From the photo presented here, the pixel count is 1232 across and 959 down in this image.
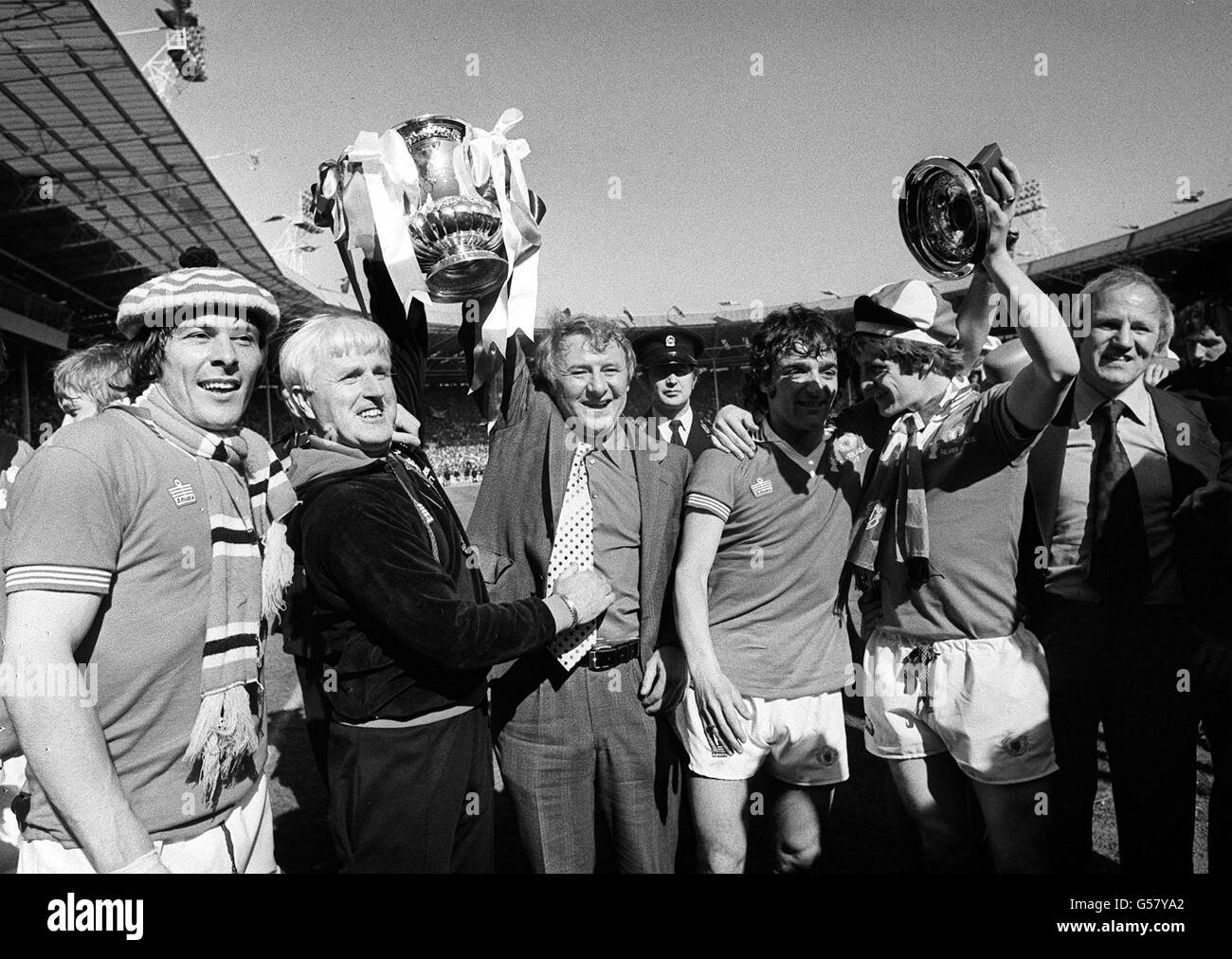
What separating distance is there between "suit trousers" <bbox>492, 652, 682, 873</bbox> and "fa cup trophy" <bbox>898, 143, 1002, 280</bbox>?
4.95 feet

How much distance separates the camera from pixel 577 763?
95.7 inches

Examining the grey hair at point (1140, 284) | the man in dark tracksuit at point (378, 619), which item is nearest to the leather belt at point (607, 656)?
the man in dark tracksuit at point (378, 619)

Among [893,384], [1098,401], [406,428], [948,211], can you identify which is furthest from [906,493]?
[406,428]

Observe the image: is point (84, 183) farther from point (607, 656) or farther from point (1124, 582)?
point (1124, 582)

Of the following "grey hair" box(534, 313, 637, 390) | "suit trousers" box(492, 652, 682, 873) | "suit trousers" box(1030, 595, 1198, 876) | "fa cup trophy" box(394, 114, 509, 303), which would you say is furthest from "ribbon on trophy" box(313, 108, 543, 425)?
"suit trousers" box(1030, 595, 1198, 876)

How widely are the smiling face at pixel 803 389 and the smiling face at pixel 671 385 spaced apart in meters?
1.85

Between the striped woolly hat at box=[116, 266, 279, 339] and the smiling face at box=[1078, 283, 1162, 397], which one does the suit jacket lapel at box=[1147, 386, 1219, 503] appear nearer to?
the smiling face at box=[1078, 283, 1162, 397]

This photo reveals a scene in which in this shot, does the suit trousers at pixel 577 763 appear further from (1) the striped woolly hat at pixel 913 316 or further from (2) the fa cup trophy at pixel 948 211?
(2) the fa cup trophy at pixel 948 211

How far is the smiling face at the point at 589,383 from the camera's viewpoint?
2652 millimetres

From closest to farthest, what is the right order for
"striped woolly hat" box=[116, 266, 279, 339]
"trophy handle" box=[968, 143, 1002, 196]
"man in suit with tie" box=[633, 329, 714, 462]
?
"striped woolly hat" box=[116, 266, 279, 339] → "trophy handle" box=[968, 143, 1002, 196] → "man in suit with tie" box=[633, 329, 714, 462]

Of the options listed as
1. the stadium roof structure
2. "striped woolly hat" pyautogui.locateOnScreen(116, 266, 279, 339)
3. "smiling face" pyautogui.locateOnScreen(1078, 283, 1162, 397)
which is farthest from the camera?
the stadium roof structure

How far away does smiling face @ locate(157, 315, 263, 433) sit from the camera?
72.9 inches
